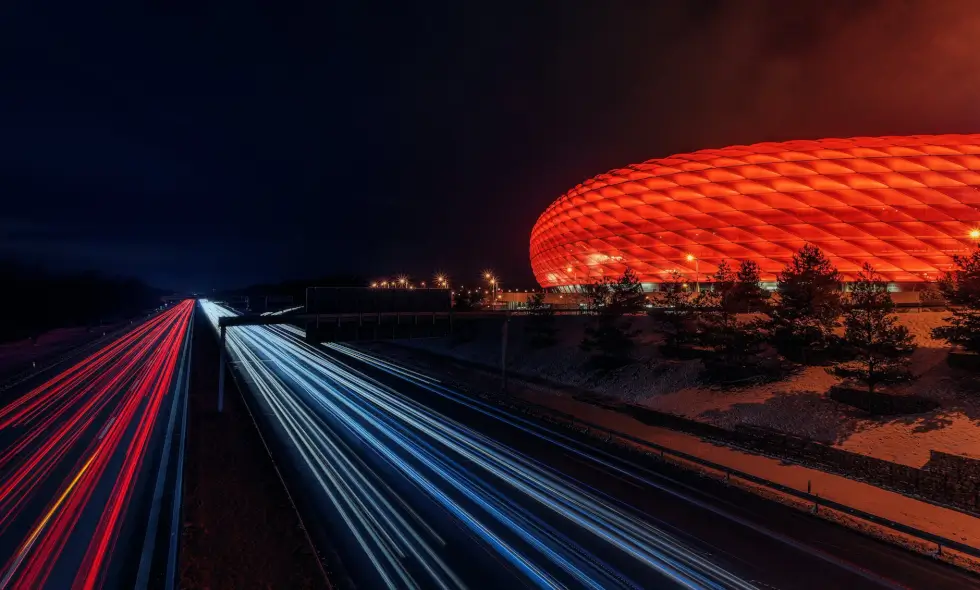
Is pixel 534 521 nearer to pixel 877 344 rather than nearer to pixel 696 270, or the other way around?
pixel 877 344

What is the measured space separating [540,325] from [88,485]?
33171 mm

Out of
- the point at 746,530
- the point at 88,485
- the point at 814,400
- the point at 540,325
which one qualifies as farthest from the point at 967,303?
the point at 88,485

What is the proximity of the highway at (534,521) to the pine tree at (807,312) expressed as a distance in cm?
1411

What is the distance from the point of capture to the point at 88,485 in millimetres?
13328

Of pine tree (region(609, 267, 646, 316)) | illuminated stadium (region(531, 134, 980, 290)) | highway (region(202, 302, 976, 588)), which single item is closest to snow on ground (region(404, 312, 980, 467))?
pine tree (region(609, 267, 646, 316))

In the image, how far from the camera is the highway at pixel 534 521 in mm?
9258

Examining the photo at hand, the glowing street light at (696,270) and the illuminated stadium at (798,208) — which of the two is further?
the glowing street light at (696,270)

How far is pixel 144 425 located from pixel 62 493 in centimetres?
753

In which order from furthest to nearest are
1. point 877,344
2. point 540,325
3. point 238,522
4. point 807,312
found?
1. point 540,325
2. point 807,312
3. point 877,344
4. point 238,522

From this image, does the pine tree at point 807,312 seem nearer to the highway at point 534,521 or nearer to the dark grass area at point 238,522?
the highway at point 534,521

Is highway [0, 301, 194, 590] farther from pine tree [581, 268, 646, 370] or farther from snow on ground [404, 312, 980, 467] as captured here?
pine tree [581, 268, 646, 370]

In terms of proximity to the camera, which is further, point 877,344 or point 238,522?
point 877,344

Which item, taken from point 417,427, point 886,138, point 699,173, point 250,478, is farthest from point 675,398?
point 886,138

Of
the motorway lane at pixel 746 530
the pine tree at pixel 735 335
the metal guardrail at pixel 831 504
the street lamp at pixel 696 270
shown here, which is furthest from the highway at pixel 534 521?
the street lamp at pixel 696 270
